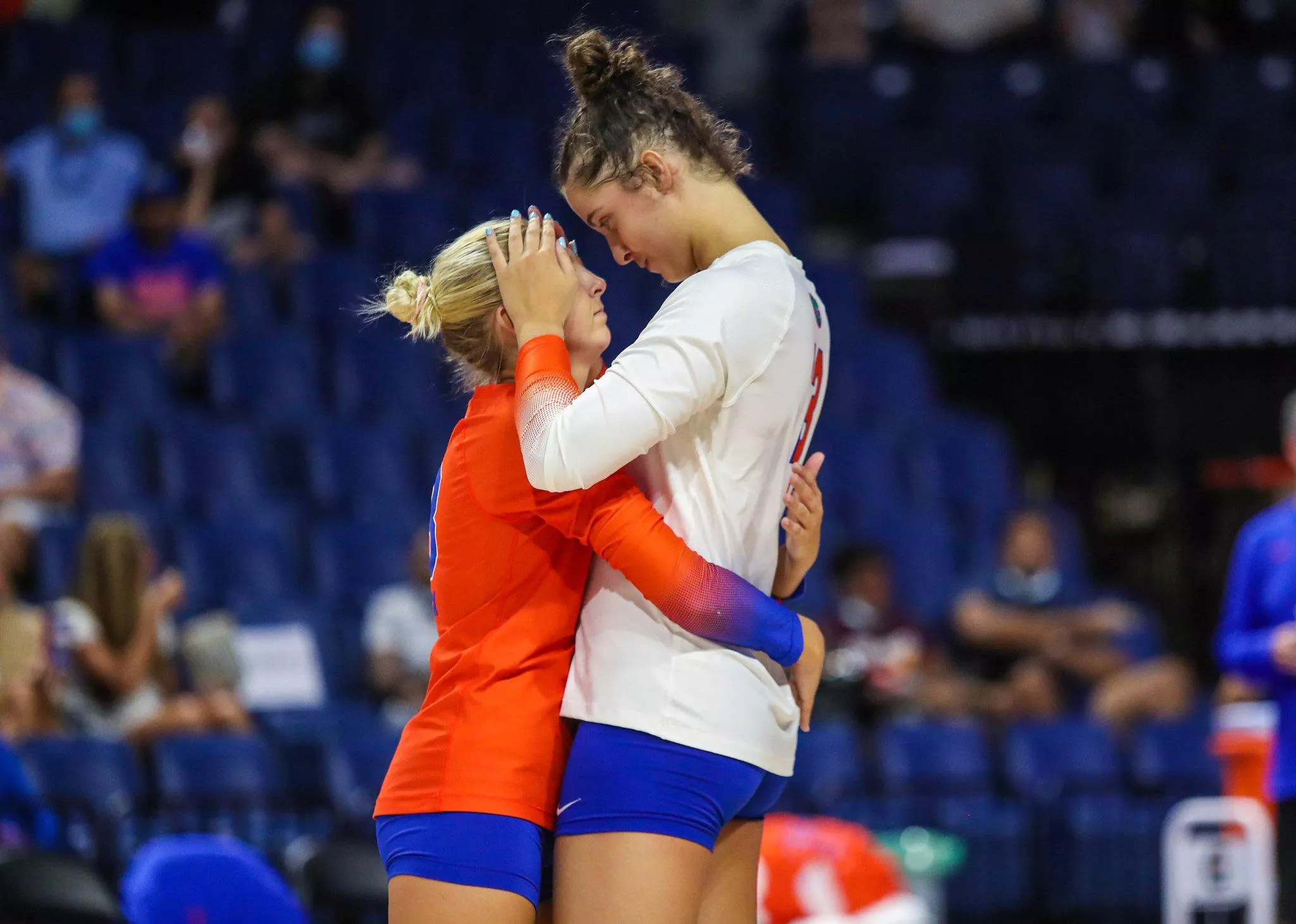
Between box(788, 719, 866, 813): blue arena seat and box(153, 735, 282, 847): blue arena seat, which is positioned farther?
box(788, 719, 866, 813): blue arena seat

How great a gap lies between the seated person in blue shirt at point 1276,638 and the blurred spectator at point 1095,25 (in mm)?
6610

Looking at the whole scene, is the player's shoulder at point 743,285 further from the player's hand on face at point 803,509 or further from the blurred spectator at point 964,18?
the blurred spectator at point 964,18

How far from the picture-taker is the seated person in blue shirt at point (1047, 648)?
6.91 m

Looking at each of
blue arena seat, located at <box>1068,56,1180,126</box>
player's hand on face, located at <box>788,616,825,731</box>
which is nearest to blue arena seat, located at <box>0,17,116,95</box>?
blue arena seat, located at <box>1068,56,1180,126</box>

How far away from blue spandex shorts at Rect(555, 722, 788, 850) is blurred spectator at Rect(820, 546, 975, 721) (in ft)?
14.3

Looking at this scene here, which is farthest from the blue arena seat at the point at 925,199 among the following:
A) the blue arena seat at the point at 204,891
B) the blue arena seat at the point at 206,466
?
the blue arena seat at the point at 204,891

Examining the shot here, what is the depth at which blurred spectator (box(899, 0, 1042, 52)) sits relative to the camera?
405 inches

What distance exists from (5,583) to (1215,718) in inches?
176

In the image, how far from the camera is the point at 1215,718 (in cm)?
679

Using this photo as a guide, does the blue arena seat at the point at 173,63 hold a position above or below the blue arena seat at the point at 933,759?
above

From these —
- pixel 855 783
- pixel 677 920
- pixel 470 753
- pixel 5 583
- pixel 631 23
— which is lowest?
pixel 677 920

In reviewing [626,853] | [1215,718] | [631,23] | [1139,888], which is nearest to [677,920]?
[626,853]

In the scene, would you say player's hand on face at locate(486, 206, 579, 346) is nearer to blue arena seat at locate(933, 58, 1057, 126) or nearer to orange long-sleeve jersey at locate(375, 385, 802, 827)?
orange long-sleeve jersey at locate(375, 385, 802, 827)

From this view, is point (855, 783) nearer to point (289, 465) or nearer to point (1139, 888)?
point (1139, 888)
